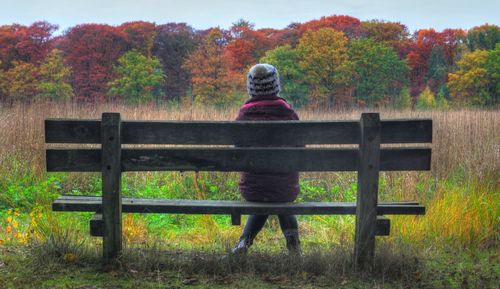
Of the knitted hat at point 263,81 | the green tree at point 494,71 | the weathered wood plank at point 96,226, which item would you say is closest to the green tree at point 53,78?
the green tree at point 494,71

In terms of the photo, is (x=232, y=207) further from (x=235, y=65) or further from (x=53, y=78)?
(x=235, y=65)

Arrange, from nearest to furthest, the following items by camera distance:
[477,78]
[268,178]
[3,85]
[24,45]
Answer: [268,178] → [477,78] → [3,85] → [24,45]

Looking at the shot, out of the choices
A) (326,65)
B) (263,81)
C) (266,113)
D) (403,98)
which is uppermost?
(326,65)

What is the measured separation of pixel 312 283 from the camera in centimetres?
355

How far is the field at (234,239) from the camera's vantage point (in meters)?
3.59

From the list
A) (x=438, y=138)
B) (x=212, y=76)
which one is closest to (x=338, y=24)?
(x=212, y=76)

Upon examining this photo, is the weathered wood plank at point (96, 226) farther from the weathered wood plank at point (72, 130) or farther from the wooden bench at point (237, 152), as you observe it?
the weathered wood plank at point (72, 130)

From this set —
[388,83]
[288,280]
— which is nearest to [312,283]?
[288,280]

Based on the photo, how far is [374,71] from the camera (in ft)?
145

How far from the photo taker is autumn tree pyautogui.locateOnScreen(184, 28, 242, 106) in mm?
42062

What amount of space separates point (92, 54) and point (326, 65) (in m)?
19.6

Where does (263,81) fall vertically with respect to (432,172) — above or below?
above

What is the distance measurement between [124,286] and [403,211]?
1.81 metres

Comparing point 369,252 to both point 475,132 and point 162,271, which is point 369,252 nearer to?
point 162,271
